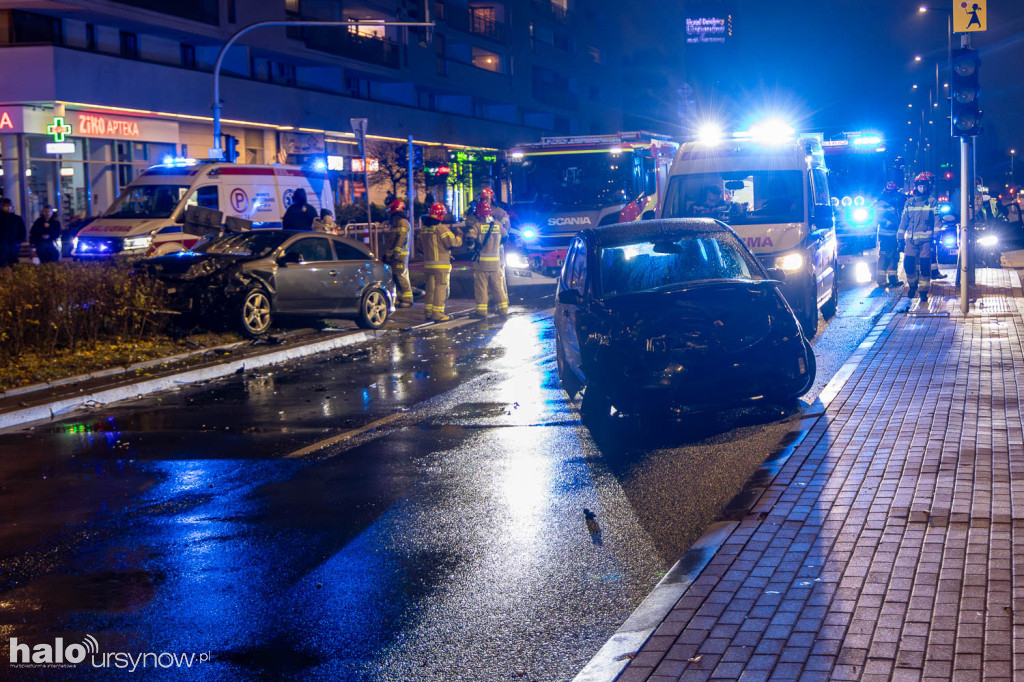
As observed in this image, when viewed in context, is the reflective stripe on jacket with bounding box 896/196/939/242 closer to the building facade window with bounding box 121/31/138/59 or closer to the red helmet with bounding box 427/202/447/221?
the red helmet with bounding box 427/202/447/221

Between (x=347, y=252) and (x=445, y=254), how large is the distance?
6.74 feet

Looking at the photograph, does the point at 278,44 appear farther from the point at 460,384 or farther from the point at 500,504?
the point at 500,504

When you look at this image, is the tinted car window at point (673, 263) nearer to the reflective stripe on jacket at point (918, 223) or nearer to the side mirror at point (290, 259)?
the side mirror at point (290, 259)

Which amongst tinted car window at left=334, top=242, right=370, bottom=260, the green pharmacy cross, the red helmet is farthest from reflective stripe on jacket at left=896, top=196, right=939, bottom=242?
the green pharmacy cross

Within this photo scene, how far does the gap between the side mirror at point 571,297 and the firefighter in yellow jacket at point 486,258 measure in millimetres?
9148

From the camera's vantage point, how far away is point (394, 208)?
21.0m

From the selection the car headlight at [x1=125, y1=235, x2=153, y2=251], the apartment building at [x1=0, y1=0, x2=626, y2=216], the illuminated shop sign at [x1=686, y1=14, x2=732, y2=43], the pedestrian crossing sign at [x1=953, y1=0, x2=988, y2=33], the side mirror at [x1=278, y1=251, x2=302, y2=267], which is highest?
the illuminated shop sign at [x1=686, y1=14, x2=732, y2=43]

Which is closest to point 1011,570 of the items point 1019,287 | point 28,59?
point 1019,287

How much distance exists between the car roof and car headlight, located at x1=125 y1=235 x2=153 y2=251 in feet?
45.5

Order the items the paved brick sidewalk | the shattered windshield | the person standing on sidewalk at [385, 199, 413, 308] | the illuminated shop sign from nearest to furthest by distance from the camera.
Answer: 1. the paved brick sidewalk
2. the shattered windshield
3. the person standing on sidewalk at [385, 199, 413, 308]
4. the illuminated shop sign

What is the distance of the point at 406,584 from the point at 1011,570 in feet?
9.25

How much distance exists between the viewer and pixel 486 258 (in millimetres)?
20156

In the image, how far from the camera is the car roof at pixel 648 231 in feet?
35.8

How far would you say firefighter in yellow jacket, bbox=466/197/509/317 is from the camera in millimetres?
20000
